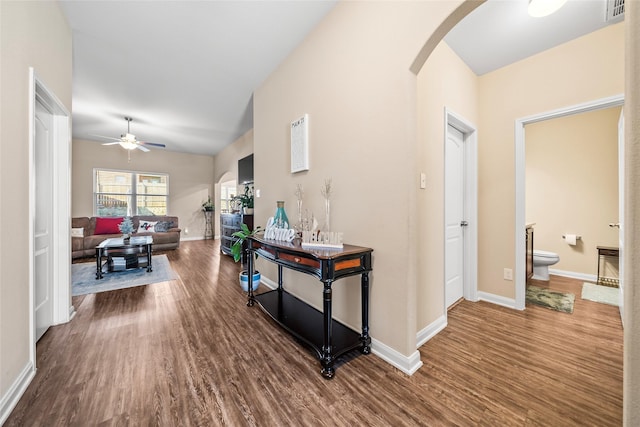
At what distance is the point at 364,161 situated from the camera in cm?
183

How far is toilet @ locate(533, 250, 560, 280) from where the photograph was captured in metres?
3.32

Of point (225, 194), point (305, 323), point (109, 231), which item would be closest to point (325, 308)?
point (305, 323)

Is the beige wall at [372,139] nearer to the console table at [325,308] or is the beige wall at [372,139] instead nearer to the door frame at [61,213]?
the console table at [325,308]

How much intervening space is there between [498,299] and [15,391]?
3975mm

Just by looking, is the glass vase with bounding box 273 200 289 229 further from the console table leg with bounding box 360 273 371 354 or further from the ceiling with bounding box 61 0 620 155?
the ceiling with bounding box 61 0 620 155

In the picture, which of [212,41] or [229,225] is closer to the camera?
[212,41]

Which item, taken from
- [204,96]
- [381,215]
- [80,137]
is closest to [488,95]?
[381,215]

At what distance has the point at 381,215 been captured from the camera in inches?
67.7

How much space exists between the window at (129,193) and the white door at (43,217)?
5.69 metres

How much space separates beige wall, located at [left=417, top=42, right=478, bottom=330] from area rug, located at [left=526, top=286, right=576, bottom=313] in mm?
1477

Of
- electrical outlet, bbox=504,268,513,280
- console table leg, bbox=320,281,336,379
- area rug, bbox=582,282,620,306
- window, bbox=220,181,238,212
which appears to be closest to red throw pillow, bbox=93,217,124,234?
window, bbox=220,181,238,212

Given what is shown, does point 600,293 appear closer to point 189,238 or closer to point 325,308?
point 325,308

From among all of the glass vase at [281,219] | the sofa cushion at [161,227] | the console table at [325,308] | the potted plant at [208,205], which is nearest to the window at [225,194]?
the potted plant at [208,205]

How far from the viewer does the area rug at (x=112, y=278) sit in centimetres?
319
